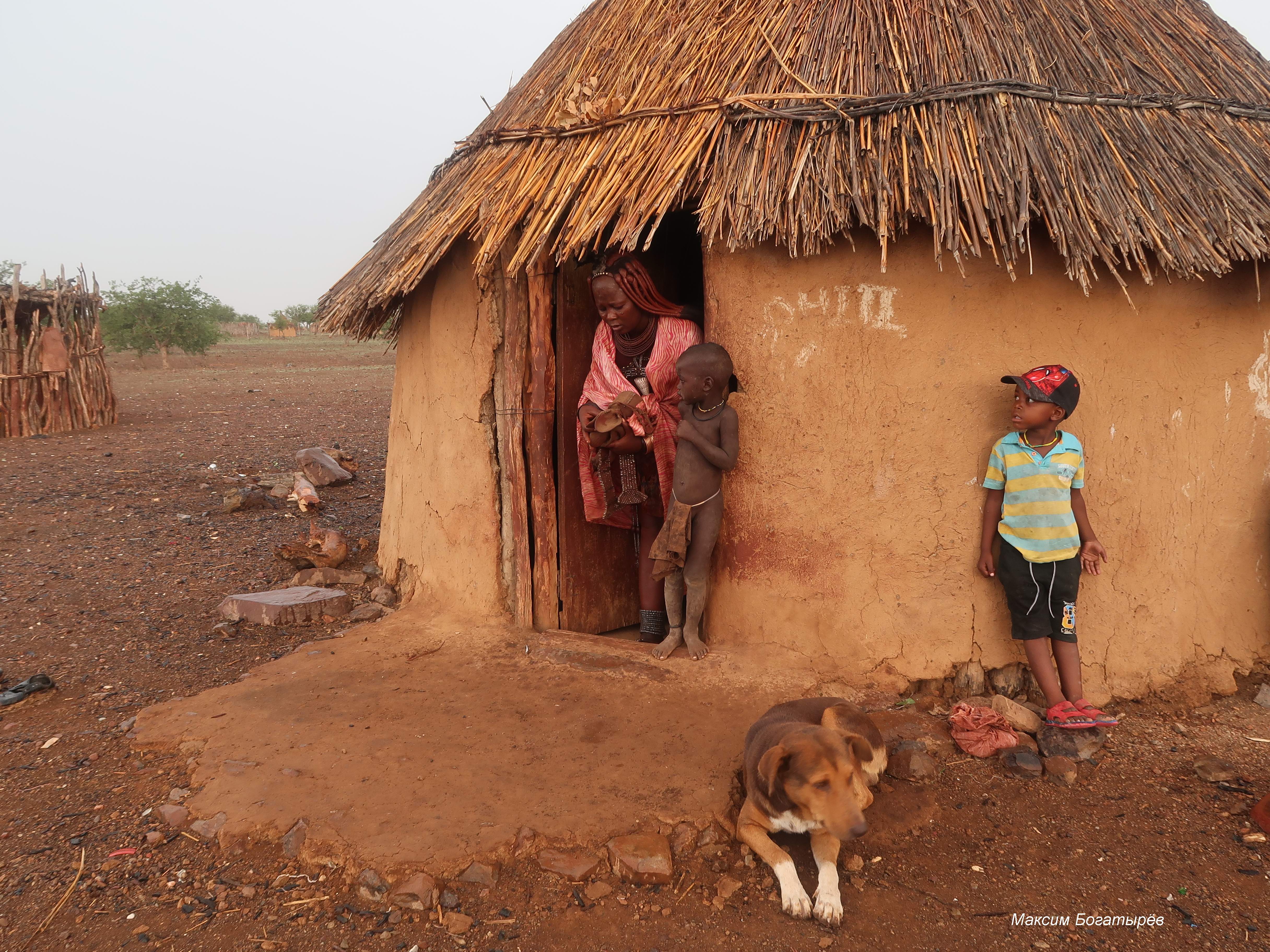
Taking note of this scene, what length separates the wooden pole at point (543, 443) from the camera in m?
4.36

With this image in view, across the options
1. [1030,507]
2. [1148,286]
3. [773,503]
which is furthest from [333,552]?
[1148,286]

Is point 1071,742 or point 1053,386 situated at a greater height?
point 1053,386

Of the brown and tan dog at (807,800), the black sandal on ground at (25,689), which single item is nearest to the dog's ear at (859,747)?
the brown and tan dog at (807,800)

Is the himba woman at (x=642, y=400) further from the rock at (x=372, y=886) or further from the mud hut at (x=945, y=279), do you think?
the rock at (x=372, y=886)

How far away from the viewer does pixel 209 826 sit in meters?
2.89

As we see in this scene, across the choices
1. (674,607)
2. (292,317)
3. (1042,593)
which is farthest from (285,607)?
(292,317)

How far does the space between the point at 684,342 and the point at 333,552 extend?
2.95 metres

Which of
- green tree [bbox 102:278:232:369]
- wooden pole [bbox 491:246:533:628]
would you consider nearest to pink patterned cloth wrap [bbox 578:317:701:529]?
wooden pole [bbox 491:246:533:628]

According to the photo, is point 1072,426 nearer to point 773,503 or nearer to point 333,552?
point 773,503

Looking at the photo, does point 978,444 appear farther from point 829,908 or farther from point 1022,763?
point 829,908

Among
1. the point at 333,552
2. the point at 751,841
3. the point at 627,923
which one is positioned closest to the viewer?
the point at 627,923

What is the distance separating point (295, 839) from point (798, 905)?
1574mm

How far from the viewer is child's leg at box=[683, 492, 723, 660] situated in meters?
4.00

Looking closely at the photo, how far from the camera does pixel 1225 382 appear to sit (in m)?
3.65
